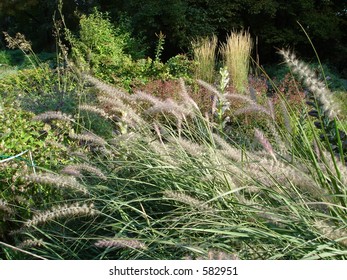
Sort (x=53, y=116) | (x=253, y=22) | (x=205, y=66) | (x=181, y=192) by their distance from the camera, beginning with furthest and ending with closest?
1. (x=253, y=22)
2. (x=205, y=66)
3. (x=53, y=116)
4. (x=181, y=192)

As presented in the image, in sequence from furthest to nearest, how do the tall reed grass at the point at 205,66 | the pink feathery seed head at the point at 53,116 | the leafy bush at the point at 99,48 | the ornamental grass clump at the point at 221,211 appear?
the tall reed grass at the point at 205,66
the leafy bush at the point at 99,48
the pink feathery seed head at the point at 53,116
the ornamental grass clump at the point at 221,211

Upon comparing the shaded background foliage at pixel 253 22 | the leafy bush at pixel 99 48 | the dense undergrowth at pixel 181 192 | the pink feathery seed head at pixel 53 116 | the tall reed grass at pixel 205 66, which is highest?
the pink feathery seed head at pixel 53 116

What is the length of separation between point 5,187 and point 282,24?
14568 mm

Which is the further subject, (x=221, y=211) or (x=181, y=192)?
(x=181, y=192)

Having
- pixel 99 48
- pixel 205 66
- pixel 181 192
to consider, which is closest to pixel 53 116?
pixel 181 192

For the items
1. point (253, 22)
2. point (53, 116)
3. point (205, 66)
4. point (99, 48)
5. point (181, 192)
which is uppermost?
point (53, 116)

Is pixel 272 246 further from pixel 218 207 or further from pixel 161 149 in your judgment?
pixel 161 149

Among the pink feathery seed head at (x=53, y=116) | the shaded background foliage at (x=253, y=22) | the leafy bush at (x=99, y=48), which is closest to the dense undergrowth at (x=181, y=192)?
the pink feathery seed head at (x=53, y=116)

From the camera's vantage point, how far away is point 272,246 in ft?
7.80

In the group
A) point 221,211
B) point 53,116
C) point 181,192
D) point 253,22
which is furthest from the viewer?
point 253,22

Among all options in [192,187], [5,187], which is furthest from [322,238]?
[5,187]

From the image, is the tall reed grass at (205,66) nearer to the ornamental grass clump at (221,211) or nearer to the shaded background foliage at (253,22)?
the shaded background foliage at (253,22)

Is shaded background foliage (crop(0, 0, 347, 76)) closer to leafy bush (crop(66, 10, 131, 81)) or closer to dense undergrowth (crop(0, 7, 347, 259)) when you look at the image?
leafy bush (crop(66, 10, 131, 81))

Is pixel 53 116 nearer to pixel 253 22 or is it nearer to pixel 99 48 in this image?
pixel 99 48
